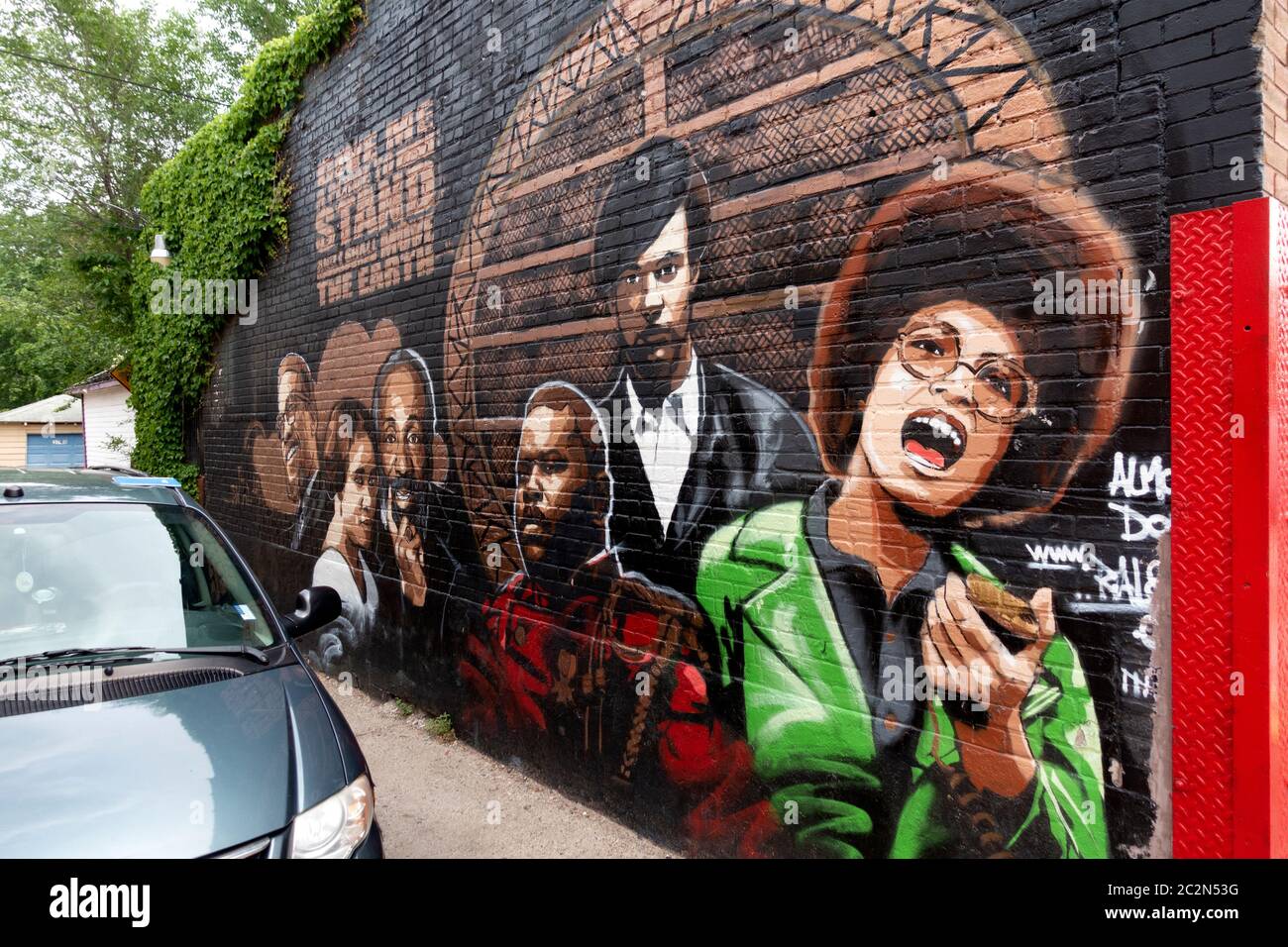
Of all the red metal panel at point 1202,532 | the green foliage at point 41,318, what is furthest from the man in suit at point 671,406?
the green foliage at point 41,318

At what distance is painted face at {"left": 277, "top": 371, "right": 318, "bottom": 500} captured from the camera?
7680 millimetres

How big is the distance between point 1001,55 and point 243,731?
352 cm

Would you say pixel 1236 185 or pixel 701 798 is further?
pixel 701 798

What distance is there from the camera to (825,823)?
11.1 feet

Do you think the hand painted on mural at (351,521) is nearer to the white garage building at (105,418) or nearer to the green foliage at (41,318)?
the white garage building at (105,418)

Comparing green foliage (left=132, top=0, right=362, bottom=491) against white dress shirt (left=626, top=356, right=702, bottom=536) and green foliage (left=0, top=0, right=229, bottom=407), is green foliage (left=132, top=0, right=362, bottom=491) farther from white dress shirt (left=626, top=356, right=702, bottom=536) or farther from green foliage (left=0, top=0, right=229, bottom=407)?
green foliage (left=0, top=0, right=229, bottom=407)

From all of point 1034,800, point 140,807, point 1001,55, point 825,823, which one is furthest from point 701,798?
point 1001,55

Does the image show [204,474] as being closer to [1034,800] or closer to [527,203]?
[527,203]

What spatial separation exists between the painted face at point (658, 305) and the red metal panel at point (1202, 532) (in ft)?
→ 7.18

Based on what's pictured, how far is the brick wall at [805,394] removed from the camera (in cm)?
258

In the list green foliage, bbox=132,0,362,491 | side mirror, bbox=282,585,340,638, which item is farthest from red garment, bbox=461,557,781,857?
green foliage, bbox=132,0,362,491

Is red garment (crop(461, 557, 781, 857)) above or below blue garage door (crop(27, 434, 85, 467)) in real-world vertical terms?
below

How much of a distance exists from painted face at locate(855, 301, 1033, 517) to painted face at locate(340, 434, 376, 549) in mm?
4854

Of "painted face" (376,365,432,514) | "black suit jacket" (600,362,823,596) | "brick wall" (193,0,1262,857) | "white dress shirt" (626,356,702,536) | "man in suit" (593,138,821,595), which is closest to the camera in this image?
"brick wall" (193,0,1262,857)
